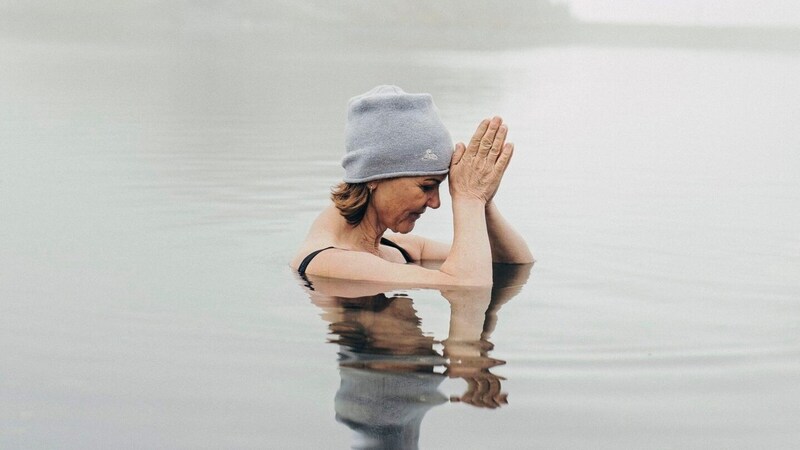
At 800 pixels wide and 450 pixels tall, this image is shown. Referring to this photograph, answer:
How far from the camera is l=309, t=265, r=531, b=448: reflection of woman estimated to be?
3713 millimetres

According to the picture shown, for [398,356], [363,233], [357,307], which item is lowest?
[398,356]

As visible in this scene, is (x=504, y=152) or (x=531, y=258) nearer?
(x=504, y=152)

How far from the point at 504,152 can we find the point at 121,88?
1437 centimetres

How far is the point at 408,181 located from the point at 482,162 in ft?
1.11

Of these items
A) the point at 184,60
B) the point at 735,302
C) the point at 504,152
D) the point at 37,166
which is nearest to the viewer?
the point at 504,152

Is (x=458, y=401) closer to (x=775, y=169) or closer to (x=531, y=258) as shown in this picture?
(x=531, y=258)

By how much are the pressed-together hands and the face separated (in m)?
0.10

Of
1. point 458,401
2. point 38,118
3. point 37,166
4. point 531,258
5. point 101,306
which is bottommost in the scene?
point 458,401

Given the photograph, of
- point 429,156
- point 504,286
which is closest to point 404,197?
point 429,156

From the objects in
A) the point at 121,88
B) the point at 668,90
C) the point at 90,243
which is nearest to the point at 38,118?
the point at 121,88

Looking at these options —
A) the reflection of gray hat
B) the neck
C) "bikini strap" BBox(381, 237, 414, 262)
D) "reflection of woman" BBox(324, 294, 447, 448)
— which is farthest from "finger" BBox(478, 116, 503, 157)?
the reflection of gray hat

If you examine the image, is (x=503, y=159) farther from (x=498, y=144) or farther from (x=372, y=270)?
(x=372, y=270)

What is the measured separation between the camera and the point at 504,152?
5.19 metres

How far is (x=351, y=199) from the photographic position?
5348 millimetres
